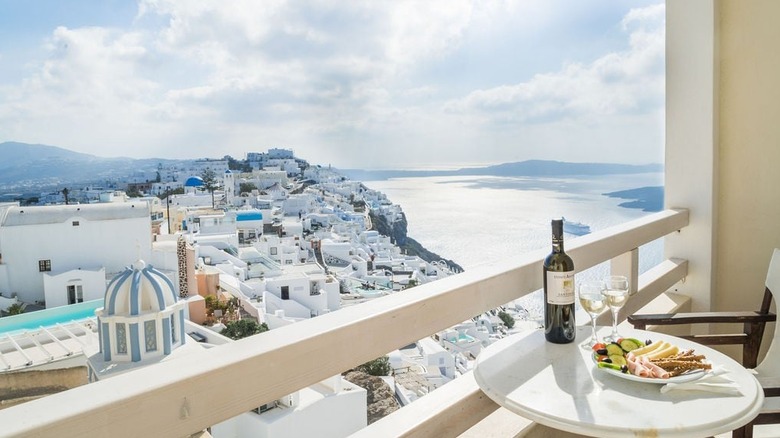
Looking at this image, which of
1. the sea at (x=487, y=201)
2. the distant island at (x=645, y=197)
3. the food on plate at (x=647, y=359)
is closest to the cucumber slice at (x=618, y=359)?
the food on plate at (x=647, y=359)

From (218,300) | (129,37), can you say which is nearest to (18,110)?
(129,37)

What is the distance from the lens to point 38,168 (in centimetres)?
458

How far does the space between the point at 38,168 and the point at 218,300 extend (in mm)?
2360

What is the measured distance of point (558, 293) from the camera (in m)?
1.18

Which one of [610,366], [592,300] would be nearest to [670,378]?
[610,366]

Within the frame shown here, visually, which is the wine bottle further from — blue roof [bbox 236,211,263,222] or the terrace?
blue roof [bbox 236,211,263,222]

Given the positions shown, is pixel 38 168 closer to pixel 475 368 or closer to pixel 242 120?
pixel 242 120

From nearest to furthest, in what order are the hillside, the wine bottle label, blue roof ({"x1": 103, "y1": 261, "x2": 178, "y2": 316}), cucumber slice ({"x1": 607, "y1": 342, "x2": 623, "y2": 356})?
cucumber slice ({"x1": 607, "y1": 342, "x2": 623, "y2": 356}) → the wine bottle label → blue roof ({"x1": 103, "y1": 261, "x2": 178, "y2": 316}) → the hillside

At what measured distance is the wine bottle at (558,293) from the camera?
3.87 ft

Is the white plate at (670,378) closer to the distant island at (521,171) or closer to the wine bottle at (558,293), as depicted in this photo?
the wine bottle at (558,293)

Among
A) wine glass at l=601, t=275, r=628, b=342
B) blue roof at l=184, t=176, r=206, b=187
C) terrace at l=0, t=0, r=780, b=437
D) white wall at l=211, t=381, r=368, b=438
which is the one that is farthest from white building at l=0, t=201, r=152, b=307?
wine glass at l=601, t=275, r=628, b=342

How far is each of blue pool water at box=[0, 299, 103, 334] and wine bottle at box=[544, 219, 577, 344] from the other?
3.60m

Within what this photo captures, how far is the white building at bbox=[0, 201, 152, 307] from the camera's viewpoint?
3506mm

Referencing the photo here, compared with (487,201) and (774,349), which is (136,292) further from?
(774,349)
